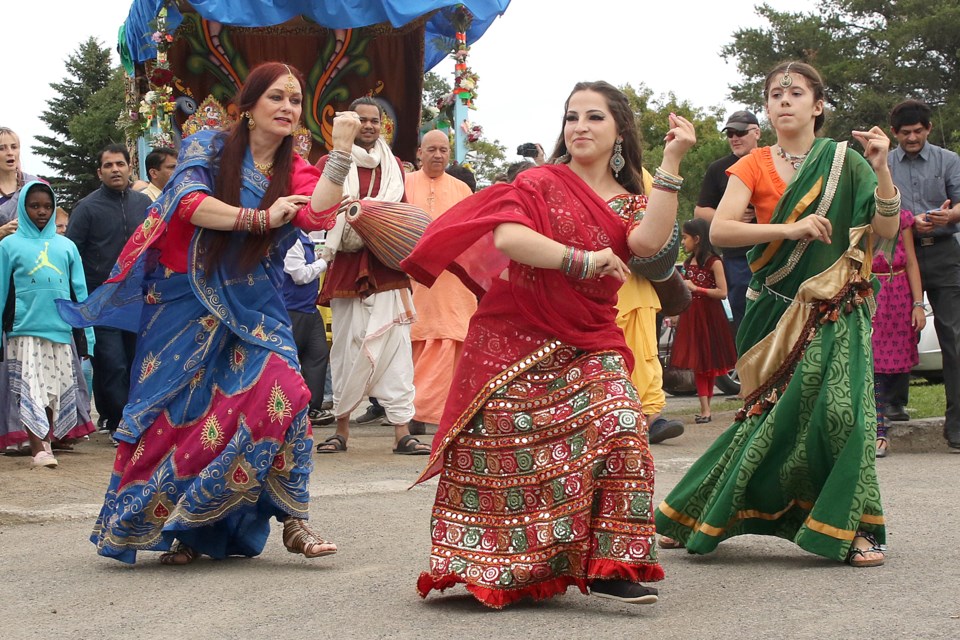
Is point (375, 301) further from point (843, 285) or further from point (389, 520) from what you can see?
point (843, 285)

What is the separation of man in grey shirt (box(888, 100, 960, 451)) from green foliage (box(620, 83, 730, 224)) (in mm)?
30706

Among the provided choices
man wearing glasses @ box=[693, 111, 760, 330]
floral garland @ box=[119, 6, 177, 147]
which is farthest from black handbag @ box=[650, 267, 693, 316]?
floral garland @ box=[119, 6, 177, 147]

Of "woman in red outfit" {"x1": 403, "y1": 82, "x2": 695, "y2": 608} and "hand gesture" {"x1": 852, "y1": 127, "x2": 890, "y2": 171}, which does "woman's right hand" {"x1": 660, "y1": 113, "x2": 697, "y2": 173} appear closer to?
"woman in red outfit" {"x1": 403, "y1": 82, "x2": 695, "y2": 608}

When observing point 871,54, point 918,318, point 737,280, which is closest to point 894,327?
point 918,318

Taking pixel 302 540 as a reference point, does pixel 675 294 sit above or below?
above

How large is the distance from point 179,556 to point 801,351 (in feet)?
8.95

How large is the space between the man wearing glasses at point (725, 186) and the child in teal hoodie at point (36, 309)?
4552mm

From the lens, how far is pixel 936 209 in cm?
873

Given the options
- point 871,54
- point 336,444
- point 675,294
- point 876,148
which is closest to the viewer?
point 876,148

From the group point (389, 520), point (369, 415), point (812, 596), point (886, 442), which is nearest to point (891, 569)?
point (812, 596)

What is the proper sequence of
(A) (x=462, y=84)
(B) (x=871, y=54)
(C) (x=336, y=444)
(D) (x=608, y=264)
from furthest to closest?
1. (B) (x=871, y=54)
2. (A) (x=462, y=84)
3. (C) (x=336, y=444)
4. (D) (x=608, y=264)

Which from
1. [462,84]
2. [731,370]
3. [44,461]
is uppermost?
[462,84]

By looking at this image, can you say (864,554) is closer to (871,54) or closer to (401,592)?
(401,592)

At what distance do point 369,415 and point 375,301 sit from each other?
282 centimetres
